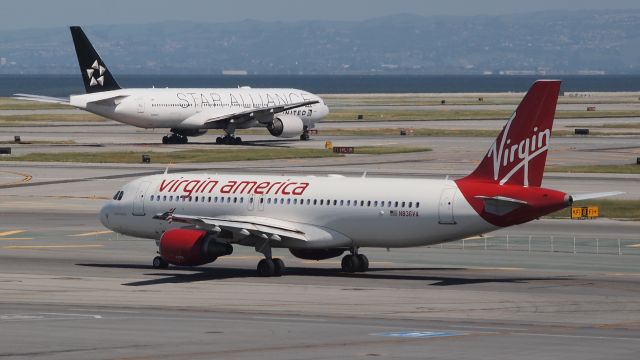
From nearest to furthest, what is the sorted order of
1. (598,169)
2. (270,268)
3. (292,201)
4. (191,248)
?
(191,248), (270,268), (292,201), (598,169)

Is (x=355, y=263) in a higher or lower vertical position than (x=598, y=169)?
lower

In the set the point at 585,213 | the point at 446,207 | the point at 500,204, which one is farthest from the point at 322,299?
the point at 585,213

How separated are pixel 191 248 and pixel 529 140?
12.6 metres

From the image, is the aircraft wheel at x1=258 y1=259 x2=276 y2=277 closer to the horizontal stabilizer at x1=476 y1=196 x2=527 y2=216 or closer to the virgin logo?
the horizontal stabilizer at x1=476 y1=196 x2=527 y2=216

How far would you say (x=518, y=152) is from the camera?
4959cm

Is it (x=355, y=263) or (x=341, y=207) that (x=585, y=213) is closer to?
(x=355, y=263)

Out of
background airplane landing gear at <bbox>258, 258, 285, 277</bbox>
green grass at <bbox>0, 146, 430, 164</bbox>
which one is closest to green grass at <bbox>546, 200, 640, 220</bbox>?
background airplane landing gear at <bbox>258, 258, 285, 277</bbox>

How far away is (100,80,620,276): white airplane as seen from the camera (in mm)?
49438

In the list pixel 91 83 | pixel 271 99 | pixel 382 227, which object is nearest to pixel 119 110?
pixel 91 83

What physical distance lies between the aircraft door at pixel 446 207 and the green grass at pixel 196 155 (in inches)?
2459

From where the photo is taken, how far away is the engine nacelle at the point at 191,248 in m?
51.5

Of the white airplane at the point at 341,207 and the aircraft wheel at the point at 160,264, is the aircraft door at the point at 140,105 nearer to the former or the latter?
the white airplane at the point at 341,207

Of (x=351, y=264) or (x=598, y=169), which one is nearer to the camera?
(x=351, y=264)

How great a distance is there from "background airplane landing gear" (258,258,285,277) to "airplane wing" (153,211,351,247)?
0.75 m
